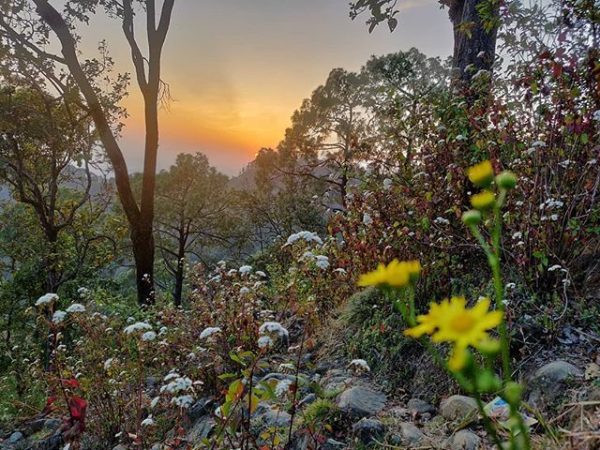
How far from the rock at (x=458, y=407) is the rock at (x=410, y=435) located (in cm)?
16

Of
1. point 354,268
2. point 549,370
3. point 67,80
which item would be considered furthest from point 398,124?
point 67,80

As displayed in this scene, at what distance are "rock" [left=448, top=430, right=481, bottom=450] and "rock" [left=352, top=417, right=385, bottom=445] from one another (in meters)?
0.32

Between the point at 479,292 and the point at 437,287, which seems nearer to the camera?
the point at 479,292

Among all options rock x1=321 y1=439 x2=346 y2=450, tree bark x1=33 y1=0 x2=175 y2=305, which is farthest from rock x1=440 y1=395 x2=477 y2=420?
tree bark x1=33 y1=0 x2=175 y2=305

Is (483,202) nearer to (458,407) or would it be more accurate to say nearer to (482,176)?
(482,176)

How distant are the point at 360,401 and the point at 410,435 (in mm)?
362

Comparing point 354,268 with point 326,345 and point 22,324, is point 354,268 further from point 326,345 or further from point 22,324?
point 22,324

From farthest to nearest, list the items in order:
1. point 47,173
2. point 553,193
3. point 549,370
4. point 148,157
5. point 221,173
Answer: point 221,173
point 47,173
point 148,157
point 553,193
point 549,370

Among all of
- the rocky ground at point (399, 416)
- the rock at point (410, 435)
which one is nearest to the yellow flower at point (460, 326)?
the rocky ground at point (399, 416)

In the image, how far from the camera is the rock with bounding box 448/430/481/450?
1.46 metres

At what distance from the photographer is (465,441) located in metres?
1.50

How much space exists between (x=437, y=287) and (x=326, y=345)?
945 mm

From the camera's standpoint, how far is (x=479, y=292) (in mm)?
2434

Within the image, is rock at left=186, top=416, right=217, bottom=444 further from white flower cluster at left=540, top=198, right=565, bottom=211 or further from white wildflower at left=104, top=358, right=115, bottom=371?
white flower cluster at left=540, top=198, right=565, bottom=211
